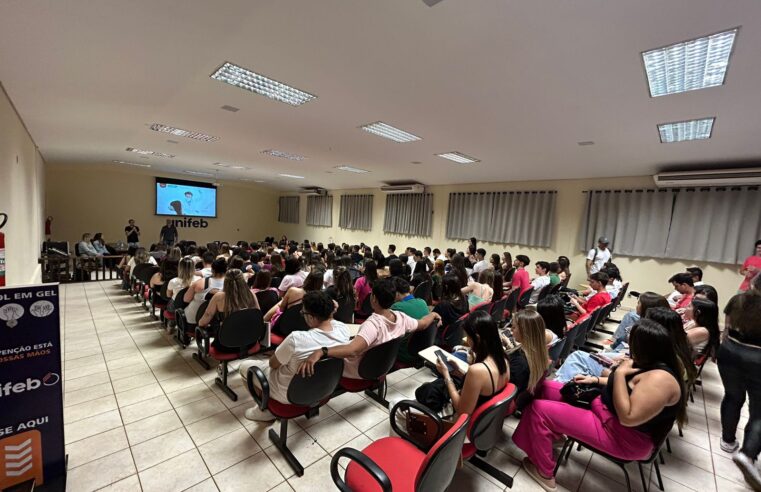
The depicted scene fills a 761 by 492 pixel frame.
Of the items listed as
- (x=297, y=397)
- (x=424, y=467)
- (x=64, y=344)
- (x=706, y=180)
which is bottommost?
(x=64, y=344)

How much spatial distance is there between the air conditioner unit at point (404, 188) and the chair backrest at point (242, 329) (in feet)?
24.5

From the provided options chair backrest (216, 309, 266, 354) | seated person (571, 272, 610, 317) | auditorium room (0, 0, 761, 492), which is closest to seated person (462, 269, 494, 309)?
auditorium room (0, 0, 761, 492)

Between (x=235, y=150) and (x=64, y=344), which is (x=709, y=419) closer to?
(x=64, y=344)

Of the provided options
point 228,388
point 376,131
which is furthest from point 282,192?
point 228,388

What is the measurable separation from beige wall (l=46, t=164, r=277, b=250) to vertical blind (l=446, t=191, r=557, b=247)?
9680 millimetres

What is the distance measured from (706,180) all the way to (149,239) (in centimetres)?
1492

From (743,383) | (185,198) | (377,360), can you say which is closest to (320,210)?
(185,198)

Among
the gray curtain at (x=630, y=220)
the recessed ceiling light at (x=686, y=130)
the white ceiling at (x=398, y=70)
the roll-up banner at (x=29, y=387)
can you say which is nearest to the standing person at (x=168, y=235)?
the white ceiling at (x=398, y=70)

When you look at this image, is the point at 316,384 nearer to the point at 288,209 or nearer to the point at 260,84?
the point at 260,84

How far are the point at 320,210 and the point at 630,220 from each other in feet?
34.0

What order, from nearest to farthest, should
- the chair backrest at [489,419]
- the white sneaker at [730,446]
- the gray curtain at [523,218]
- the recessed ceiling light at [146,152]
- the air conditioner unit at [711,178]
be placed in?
the chair backrest at [489,419] < the white sneaker at [730,446] < the air conditioner unit at [711,178] < the recessed ceiling light at [146,152] < the gray curtain at [523,218]

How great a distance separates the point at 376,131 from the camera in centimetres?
444

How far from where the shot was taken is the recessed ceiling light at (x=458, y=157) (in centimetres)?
556

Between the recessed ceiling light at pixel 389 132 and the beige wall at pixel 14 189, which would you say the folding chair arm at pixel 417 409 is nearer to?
the recessed ceiling light at pixel 389 132
